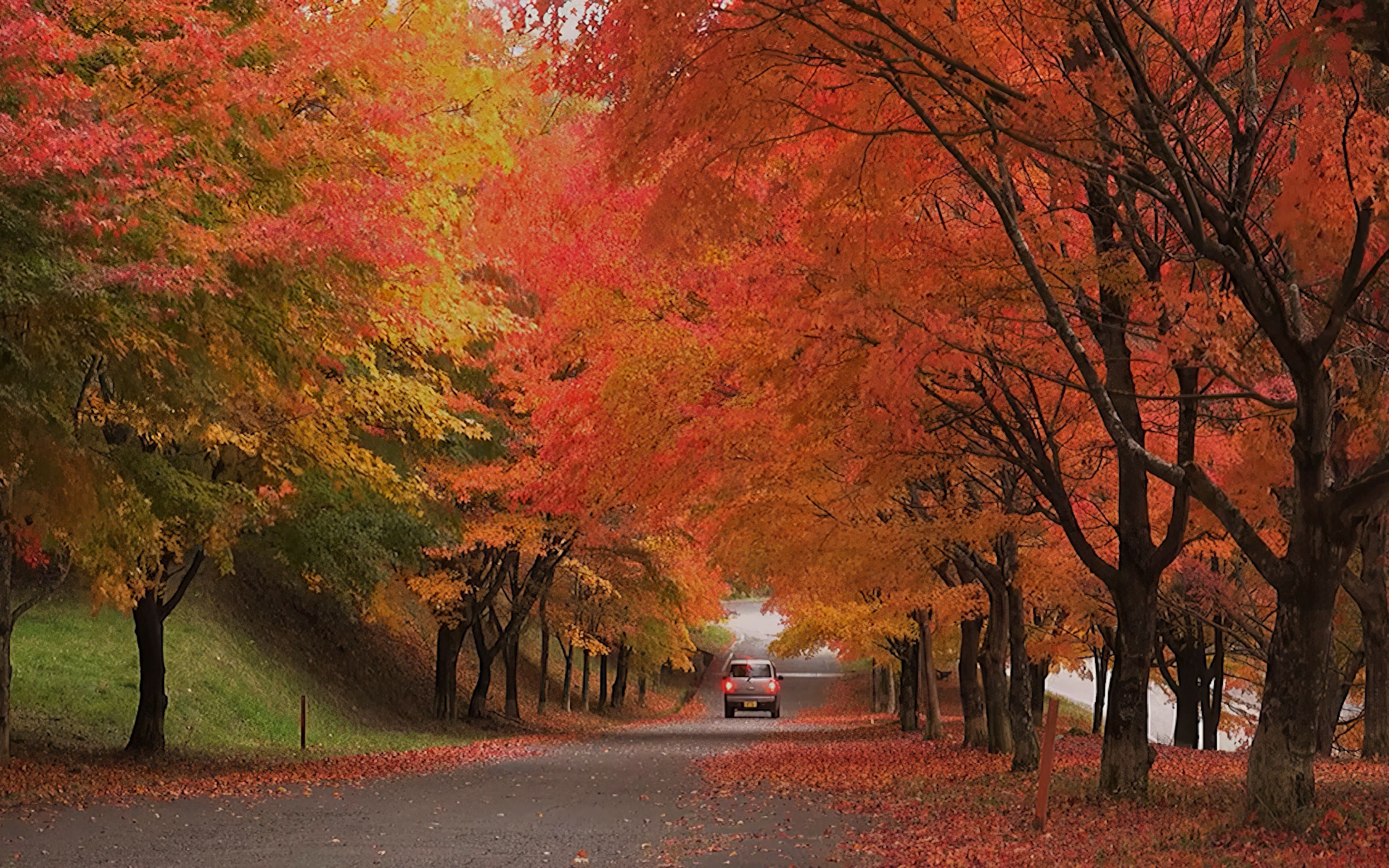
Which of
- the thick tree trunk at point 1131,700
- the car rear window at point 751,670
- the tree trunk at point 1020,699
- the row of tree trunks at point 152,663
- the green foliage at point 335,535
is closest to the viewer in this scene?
the thick tree trunk at point 1131,700

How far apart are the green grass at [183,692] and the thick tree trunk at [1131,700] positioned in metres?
13.7

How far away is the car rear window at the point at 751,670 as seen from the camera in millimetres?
49188

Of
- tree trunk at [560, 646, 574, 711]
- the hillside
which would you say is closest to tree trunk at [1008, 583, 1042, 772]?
the hillside

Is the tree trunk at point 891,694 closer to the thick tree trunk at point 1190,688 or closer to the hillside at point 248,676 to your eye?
the hillside at point 248,676

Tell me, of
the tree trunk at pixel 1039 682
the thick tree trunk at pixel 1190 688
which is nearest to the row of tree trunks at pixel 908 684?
the tree trunk at pixel 1039 682

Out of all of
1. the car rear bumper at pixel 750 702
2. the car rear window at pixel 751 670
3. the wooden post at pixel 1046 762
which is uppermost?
the wooden post at pixel 1046 762

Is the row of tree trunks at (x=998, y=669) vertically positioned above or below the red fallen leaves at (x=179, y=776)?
above

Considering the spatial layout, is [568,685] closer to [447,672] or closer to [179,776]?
[447,672]

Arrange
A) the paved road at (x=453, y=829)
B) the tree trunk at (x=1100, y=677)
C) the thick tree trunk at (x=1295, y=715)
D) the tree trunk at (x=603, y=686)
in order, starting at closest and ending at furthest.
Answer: the thick tree trunk at (x=1295, y=715) < the paved road at (x=453, y=829) < the tree trunk at (x=1100, y=677) < the tree trunk at (x=603, y=686)

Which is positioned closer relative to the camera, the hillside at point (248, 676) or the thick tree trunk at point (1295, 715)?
the thick tree trunk at point (1295, 715)

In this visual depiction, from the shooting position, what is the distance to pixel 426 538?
22.0 meters

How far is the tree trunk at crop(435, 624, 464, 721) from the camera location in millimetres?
32281

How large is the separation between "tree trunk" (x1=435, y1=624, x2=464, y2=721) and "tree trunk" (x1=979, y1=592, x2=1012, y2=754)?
1369cm

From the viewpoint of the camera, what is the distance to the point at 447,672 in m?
32.6
